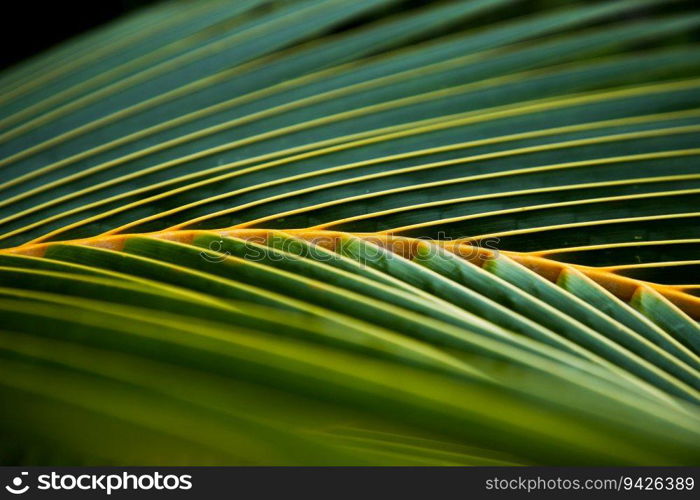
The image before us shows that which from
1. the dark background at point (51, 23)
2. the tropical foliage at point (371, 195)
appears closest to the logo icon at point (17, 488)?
the tropical foliage at point (371, 195)

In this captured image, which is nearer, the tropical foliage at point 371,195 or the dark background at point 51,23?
the tropical foliage at point 371,195

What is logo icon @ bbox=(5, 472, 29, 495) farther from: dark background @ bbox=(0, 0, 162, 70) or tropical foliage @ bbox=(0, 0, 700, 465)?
dark background @ bbox=(0, 0, 162, 70)

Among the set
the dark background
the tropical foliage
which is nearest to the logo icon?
the tropical foliage

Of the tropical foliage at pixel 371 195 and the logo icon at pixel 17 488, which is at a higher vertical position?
the tropical foliage at pixel 371 195

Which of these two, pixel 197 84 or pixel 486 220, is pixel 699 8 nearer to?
pixel 486 220

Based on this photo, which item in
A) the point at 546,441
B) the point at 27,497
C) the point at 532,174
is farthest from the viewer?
the point at 532,174

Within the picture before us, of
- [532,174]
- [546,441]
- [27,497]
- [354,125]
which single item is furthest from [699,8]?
[27,497]

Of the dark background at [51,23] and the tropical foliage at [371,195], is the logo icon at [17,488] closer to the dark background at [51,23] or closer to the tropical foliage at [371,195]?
the tropical foliage at [371,195]

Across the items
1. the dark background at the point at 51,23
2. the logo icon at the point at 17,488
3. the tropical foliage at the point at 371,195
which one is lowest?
the logo icon at the point at 17,488
